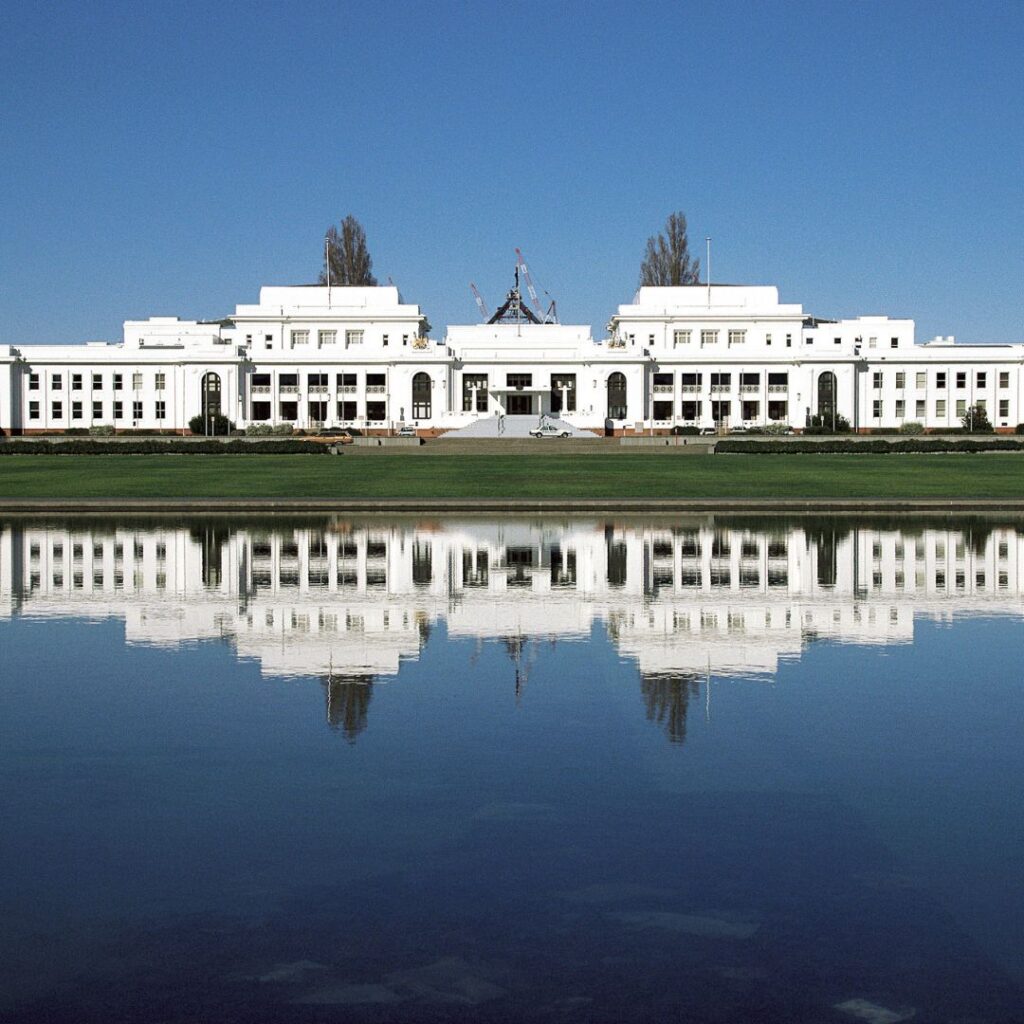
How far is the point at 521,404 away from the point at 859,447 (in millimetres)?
44767

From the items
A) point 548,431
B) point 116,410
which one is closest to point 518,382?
point 548,431

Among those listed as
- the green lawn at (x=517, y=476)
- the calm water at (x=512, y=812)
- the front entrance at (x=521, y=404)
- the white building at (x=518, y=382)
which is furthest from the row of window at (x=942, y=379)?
the calm water at (x=512, y=812)

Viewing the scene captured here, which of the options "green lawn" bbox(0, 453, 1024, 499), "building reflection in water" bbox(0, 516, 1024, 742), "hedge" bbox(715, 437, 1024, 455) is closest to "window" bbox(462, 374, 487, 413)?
"hedge" bbox(715, 437, 1024, 455)

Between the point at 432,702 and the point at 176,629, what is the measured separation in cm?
538

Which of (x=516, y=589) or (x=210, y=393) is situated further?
(x=210, y=393)

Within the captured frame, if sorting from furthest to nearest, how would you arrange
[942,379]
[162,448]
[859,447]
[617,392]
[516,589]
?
[942,379] < [617,392] < [162,448] < [859,447] < [516,589]

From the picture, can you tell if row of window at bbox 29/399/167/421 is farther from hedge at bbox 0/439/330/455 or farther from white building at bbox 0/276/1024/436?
hedge at bbox 0/439/330/455

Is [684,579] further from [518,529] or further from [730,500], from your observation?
[730,500]

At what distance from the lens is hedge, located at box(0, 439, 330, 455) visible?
252 ft

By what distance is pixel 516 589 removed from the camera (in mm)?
18781

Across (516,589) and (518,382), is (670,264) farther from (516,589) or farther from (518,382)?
(516,589)

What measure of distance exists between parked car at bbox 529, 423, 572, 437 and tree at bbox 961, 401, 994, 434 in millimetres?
29433

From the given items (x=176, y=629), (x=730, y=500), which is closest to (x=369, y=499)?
(x=730, y=500)

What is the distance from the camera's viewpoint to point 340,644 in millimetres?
14141
